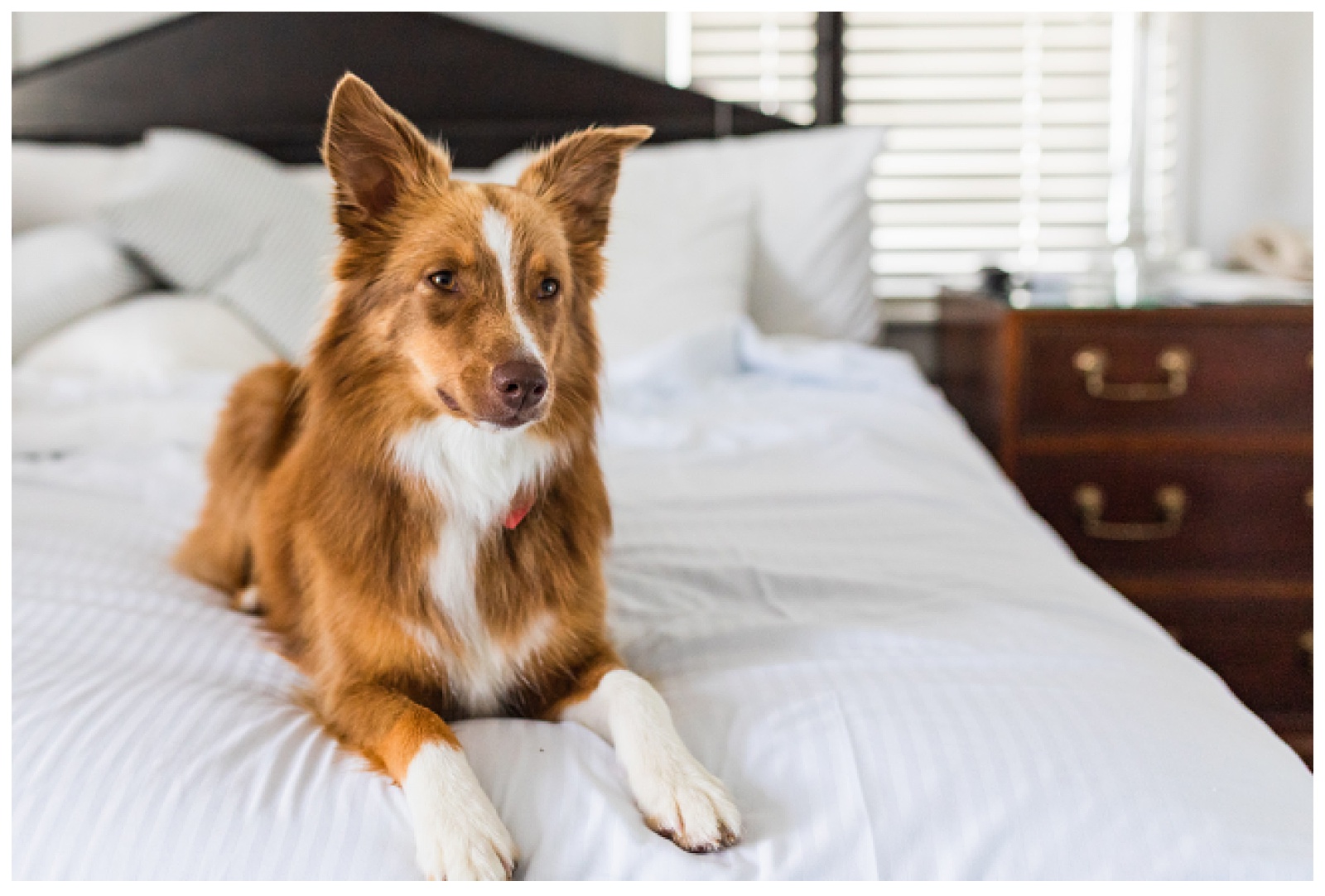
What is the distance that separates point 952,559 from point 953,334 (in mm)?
1699

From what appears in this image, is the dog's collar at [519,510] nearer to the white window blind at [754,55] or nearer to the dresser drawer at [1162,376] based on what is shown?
the dresser drawer at [1162,376]

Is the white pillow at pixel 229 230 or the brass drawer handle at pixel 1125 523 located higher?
the white pillow at pixel 229 230

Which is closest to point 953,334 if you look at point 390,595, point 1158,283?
point 1158,283

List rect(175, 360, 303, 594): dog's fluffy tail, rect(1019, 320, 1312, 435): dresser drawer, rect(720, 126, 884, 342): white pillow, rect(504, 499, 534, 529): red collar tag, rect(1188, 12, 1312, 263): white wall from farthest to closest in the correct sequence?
rect(1188, 12, 1312, 263): white wall
rect(720, 126, 884, 342): white pillow
rect(1019, 320, 1312, 435): dresser drawer
rect(175, 360, 303, 594): dog's fluffy tail
rect(504, 499, 534, 529): red collar tag

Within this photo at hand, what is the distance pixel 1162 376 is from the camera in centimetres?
260

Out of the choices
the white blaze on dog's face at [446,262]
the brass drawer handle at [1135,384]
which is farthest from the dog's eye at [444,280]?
the brass drawer handle at [1135,384]

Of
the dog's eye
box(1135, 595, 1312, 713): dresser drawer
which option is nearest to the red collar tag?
the dog's eye

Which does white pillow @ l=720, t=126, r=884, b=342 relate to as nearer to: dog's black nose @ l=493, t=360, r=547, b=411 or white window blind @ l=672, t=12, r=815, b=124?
white window blind @ l=672, t=12, r=815, b=124

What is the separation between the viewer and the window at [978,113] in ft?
10.5

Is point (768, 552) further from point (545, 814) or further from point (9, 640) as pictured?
point (9, 640)

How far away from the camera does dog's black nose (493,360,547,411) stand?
106 centimetres

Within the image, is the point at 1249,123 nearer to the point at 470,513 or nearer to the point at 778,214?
the point at 778,214

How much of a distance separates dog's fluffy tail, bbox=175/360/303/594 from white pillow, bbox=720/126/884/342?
160 cm

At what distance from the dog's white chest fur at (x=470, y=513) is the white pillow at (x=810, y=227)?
70.2 inches
